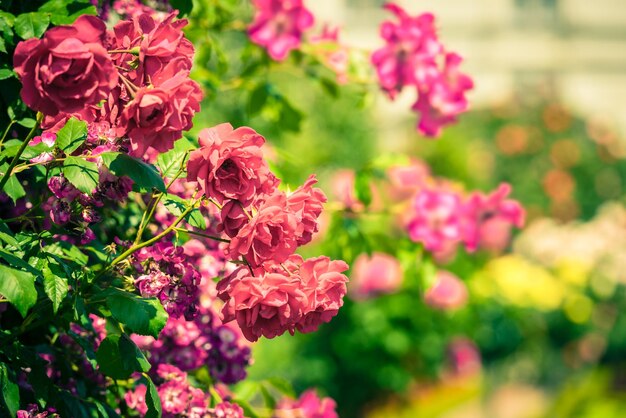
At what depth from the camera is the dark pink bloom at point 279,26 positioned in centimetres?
263

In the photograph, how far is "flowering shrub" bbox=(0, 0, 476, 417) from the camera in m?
1.25

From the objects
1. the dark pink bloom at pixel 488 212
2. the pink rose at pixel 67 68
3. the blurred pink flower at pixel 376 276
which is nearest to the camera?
the pink rose at pixel 67 68

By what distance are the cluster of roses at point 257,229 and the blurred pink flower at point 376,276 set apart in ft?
18.7

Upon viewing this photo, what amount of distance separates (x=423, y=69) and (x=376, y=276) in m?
4.72

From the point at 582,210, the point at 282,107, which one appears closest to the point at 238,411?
the point at 282,107

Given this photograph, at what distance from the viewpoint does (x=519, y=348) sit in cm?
884

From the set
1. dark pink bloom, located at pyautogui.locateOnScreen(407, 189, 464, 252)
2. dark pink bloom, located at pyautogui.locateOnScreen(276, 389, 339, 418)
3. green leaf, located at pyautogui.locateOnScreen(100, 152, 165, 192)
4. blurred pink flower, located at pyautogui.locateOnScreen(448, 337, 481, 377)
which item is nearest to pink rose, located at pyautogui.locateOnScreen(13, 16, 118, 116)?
green leaf, located at pyautogui.locateOnScreen(100, 152, 165, 192)

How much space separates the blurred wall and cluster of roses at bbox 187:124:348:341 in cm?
2016

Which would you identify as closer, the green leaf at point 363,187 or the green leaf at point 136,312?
the green leaf at point 136,312

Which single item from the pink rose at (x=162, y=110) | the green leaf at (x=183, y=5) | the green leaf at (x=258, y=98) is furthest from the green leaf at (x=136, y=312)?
the green leaf at (x=258, y=98)

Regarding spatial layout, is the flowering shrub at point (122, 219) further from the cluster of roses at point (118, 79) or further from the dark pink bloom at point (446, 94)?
the dark pink bloom at point (446, 94)

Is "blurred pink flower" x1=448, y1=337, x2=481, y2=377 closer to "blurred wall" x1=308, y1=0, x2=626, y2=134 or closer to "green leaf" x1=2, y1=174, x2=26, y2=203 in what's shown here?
"green leaf" x1=2, y1=174, x2=26, y2=203

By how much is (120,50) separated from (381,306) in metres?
6.41

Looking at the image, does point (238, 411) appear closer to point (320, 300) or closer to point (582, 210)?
point (320, 300)
